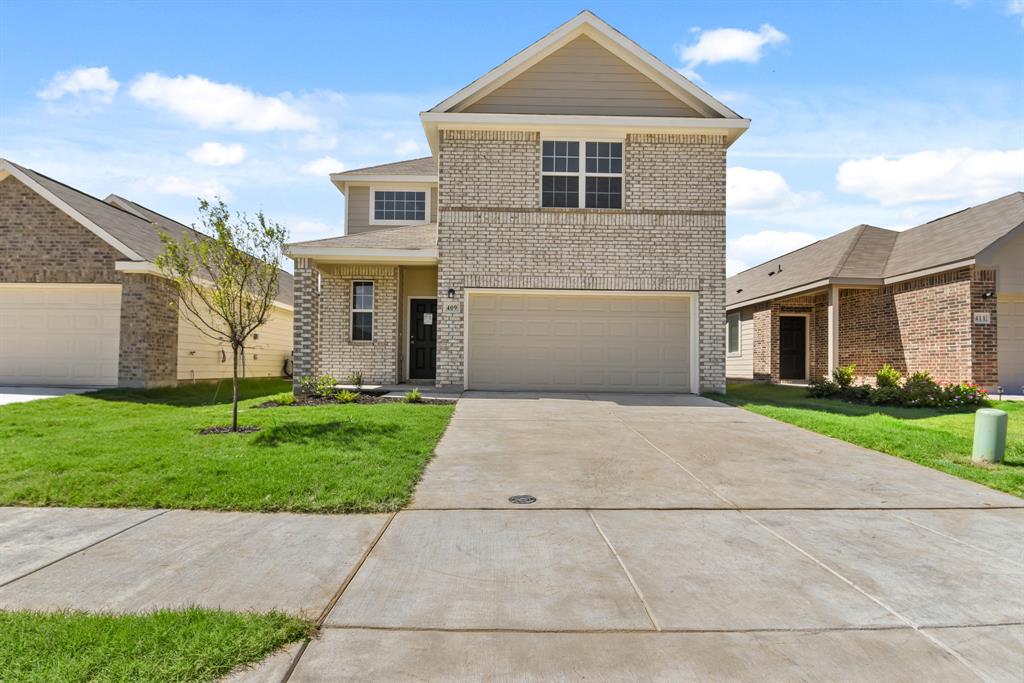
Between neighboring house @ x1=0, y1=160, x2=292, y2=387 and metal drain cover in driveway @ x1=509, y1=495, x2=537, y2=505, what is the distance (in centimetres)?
1278

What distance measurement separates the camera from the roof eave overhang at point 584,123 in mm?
13875

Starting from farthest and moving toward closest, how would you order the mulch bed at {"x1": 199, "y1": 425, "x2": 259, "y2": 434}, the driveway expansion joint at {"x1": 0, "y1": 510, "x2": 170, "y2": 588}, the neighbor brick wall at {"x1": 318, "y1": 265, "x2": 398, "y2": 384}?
the neighbor brick wall at {"x1": 318, "y1": 265, "x2": 398, "y2": 384} → the mulch bed at {"x1": 199, "y1": 425, "x2": 259, "y2": 434} → the driveway expansion joint at {"x1": 0, "y1": 510, "x2": 170, "y2": 588}

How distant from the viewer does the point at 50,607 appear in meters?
3.47

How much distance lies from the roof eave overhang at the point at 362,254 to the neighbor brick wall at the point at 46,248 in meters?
4.89

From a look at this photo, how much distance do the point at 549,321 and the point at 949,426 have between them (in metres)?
7.87

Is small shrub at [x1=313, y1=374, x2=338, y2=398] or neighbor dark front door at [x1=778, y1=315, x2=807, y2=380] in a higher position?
neighbor dark front door at [x1=778, y1=315, x2=807, y2=380]

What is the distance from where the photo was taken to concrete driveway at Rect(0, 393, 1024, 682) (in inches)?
118

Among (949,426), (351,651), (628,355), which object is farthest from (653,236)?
(351,651)

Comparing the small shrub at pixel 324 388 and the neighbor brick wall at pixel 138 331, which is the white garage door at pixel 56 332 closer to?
the neighbor brick wall at pixel 138 331

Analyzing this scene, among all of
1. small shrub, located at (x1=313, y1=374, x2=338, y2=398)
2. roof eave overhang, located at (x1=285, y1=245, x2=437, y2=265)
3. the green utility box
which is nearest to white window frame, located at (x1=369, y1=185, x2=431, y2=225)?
roof eave overhang, located at (x1=285, y1=245, x2=437, y2=265)

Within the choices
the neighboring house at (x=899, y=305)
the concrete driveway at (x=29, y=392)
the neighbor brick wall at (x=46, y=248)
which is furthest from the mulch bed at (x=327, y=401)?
the neighboring house at (x=899, y=305)

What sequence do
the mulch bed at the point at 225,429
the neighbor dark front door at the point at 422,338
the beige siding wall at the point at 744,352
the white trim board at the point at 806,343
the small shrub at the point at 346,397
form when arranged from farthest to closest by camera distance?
1. the beige siding wall at the point at 744,352
2. the white trim board at the point at 806,343
3. the neighbor dark front door at the point at 422,338
4. the small shrub at the point at 346,397
5. the mulch bed at the point at 225,429

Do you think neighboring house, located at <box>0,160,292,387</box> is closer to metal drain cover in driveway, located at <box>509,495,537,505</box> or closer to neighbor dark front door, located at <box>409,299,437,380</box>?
neighbor dark front door, located at <box>409,299,437,380</box>

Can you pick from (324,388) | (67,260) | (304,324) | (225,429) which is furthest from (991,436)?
(67,260)
